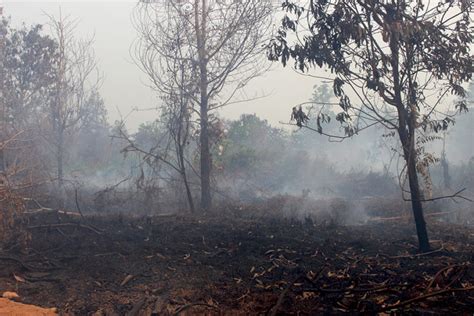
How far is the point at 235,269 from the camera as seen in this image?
314 inches

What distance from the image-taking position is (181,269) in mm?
8039

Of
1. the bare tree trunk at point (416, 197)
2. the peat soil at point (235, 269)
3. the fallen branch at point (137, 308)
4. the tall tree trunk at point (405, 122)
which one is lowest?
the fallen branch at point (137, 308)

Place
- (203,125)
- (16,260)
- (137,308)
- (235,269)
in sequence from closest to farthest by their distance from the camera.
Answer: (137,308), (235,269), (16,260), (203,125)

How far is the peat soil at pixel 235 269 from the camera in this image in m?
5.96

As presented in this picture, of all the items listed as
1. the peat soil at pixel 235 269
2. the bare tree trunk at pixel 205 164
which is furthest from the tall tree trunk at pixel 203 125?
the peat soil at pixel 235 269

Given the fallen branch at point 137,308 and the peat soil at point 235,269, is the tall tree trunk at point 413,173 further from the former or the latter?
the fallen branch at point 137,308

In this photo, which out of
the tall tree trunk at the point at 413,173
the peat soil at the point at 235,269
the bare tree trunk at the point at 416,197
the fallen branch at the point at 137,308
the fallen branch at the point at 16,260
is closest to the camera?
the peat soil at the point at 235,269

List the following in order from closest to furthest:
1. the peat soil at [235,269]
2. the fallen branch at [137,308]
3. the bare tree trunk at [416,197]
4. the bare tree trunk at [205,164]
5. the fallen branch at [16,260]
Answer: the peat soil at [235,269], the fallen branch at [137,308], the fallen branch at [16,260], the bare tree trunk at [416,197], the bare tree trunk at [205,164]

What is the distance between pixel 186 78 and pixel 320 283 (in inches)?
415

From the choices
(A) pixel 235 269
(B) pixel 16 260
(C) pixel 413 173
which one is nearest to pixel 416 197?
(C) pixel 413 173

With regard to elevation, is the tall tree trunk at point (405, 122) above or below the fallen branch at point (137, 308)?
above

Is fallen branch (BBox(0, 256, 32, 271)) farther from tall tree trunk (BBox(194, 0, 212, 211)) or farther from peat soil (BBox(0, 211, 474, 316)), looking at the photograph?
tall tree trunk (BBox(194, 0, 212, 211))

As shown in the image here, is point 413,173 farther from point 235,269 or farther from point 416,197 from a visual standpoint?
point 235,269

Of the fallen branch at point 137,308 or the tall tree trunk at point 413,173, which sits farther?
the tall tree trunk at point 413,173
